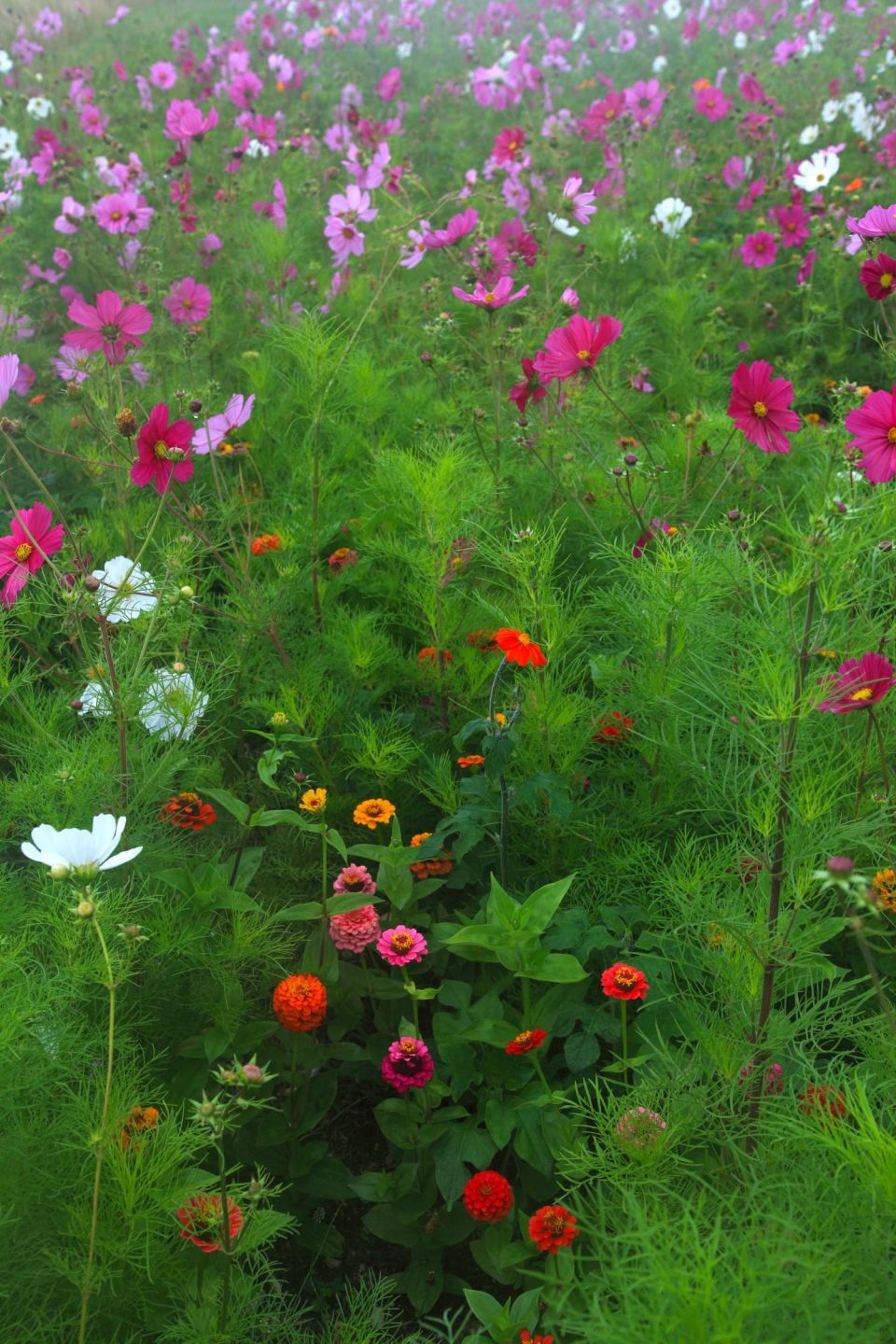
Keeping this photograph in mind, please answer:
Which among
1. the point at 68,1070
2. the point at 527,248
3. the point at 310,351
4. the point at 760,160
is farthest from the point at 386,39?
the point at 68,1070

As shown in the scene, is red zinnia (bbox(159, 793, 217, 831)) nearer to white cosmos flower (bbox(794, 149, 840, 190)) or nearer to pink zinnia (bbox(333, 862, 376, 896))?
pink zinnia (bbox(333, 862, 376, 896))

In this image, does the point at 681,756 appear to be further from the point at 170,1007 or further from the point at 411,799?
the point at 170,1007

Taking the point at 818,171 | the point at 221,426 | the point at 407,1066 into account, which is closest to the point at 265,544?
the point at 221,426

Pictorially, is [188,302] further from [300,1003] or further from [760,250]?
[300,1003]

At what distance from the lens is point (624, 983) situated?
124 centimetres

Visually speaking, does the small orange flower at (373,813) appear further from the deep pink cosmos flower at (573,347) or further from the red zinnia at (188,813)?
the deep pink cosmos flower at (573,347)

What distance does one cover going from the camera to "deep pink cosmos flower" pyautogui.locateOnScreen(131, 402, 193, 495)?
5.24 feet

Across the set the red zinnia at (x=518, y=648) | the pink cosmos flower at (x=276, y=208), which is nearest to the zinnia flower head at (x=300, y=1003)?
the red zinnia at (x=518, y=648)

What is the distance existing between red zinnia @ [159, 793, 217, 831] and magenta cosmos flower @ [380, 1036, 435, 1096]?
460 millimetres

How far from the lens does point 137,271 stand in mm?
3594

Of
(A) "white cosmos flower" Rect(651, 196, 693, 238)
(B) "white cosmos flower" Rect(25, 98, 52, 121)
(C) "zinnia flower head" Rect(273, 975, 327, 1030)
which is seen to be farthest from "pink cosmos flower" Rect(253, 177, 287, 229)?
(C) "zinnia flower head" Rect(273, 975, 327, 1030)

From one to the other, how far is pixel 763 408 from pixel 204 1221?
1.34 meters

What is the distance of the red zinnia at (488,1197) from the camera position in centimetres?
Result: 121

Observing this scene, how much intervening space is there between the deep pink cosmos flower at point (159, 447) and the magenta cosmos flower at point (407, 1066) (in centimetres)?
89
